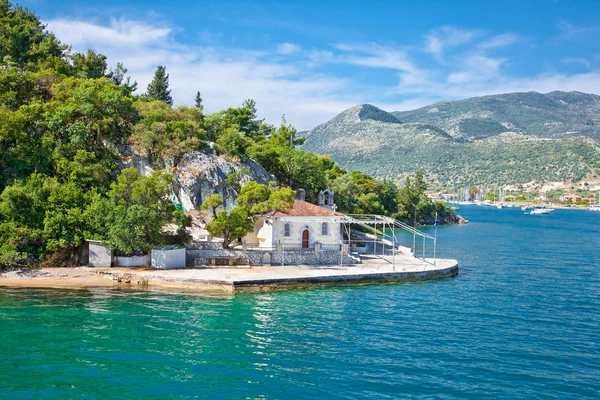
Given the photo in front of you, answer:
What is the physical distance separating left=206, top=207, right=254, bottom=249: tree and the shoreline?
2840mm

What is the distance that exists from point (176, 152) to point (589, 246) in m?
53.1

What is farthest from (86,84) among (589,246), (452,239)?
(589,246)

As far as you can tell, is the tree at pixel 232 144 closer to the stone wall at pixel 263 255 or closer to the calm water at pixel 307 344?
the stone wall at pixel 263 255

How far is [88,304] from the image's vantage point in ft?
86.6

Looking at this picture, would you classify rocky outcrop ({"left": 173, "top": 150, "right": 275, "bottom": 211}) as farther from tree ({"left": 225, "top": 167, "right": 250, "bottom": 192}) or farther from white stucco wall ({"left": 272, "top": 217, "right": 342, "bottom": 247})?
white stucco wall ({"left": 272, "top": 217, "right": 342, "bottom": 247})

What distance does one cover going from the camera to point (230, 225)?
3506cm

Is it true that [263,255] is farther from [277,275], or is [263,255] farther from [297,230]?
[277,275]

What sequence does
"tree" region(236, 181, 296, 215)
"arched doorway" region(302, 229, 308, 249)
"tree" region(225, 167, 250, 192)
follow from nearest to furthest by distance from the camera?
"tree" region(236, 181, 296, 215) < "arched doorway" region(302, 229, 308, 249) < "tree" region(225, 167, 250, 192)

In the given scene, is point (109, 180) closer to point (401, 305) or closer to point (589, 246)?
point (401, 305)

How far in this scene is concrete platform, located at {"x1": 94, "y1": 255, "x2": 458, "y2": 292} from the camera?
101 ft

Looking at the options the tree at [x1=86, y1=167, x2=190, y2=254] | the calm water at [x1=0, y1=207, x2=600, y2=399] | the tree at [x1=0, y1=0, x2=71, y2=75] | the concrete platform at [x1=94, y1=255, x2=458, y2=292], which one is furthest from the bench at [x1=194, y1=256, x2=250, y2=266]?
the tree at [x1=0, y1=0, x2=71, y2=75]

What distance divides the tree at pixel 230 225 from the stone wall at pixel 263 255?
93 centimetres

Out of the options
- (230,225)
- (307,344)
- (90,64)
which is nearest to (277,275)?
(230,225)

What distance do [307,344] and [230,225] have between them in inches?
607
